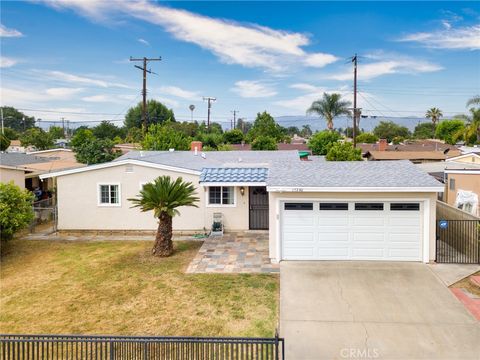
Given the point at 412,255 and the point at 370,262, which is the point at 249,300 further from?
the point at 412,255

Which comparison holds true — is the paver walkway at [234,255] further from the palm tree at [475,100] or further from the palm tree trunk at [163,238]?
the palm tree at [475,100]

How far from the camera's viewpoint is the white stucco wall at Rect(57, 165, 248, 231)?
Result: 16.5 metres

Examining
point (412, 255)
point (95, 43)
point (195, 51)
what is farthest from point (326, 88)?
point (412, 255)

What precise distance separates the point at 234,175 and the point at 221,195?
131 centimetres

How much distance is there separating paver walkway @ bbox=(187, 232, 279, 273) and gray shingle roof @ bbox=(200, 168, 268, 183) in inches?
100

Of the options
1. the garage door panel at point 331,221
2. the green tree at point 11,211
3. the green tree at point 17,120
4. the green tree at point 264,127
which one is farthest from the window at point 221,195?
the green tree at point 17,120

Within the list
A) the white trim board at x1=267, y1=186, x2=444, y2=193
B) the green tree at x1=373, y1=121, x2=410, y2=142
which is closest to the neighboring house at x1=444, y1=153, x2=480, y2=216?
the white trim board at x1=267, y1=186, x2=444, y2=193

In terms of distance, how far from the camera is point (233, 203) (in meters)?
16.5

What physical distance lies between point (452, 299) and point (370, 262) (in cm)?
298

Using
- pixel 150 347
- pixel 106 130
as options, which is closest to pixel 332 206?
pixel 150 347

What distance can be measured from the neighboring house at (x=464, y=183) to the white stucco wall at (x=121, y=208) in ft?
31.4

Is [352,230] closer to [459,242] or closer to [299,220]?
[299,220]

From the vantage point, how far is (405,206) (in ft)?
38.5

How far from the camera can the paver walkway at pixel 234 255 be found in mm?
11695
